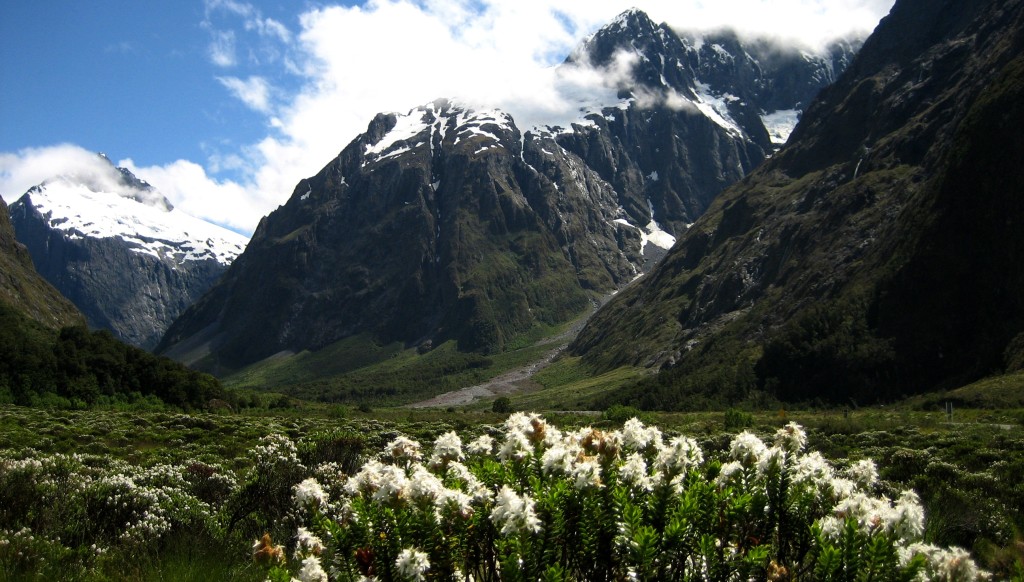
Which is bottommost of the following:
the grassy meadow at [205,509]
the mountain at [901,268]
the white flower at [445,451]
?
A: the grassy meadow at [205,509]

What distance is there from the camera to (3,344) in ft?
245

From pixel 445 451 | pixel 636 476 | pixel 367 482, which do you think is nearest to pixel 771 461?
pixel 636 476

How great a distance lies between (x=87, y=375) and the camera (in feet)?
252

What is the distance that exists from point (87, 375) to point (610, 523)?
3340 inches

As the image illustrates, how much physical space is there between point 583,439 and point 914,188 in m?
159

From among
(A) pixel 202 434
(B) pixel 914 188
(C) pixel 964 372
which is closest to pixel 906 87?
(B) pixel 914 188

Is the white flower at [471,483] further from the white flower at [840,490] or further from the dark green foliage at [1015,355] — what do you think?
the dark green foliage at [1015,355]

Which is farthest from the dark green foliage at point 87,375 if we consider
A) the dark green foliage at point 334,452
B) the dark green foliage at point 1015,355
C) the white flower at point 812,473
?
the dark green foliage at point 1015,355

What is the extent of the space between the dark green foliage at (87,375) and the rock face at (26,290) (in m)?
64.1

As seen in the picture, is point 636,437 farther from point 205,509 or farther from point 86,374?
point 86,374

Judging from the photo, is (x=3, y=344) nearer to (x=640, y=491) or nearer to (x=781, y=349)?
(x=640, y=491)

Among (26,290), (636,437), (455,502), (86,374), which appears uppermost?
(26,290)

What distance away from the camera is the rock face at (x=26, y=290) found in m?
147

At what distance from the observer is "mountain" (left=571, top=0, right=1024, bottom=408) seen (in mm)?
104938
